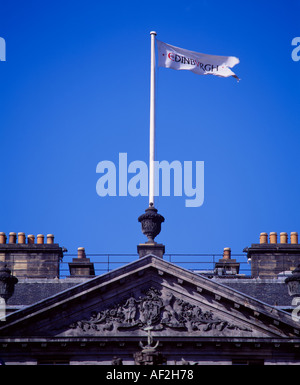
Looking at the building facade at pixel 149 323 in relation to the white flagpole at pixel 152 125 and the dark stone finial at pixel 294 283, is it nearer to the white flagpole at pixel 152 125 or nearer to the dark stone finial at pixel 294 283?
the dark stone finial at pixel 294 283

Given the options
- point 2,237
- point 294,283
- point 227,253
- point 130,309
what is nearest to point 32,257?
point 2,237

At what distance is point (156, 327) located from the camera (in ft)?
178

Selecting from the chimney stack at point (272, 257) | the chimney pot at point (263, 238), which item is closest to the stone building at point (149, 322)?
the chimney stack at point (272, 257)

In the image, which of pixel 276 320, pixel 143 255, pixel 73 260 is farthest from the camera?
pixel 73 260

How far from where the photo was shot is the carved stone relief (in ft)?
179

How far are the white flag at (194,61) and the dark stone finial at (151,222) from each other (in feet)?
28.5

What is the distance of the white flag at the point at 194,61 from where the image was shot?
63.1 m

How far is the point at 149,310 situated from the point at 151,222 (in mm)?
5598

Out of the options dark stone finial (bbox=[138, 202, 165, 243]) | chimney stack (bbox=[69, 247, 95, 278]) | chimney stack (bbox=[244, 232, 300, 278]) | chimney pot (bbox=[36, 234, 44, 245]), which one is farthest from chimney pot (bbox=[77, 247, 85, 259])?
dark stone finial (bbox=[138, 202, 165, 243])

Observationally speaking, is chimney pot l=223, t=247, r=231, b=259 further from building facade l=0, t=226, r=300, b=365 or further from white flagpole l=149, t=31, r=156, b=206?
building facade l=0, t=226, r=300, b=365
